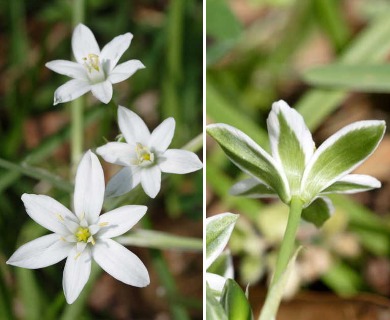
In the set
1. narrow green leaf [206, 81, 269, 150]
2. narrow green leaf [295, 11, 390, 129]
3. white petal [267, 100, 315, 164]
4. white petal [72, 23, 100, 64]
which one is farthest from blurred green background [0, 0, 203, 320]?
white petal [267, 100, 315, 164]

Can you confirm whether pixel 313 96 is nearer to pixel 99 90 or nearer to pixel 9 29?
pixel 9 29

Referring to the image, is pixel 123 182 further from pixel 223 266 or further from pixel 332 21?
pixel 332 21

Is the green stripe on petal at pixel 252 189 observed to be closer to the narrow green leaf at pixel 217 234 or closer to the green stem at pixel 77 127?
the narrow green leaf at pixel 217 234

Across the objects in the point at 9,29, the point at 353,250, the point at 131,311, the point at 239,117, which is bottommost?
the point at 131,311

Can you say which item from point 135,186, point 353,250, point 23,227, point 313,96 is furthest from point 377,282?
point 135,186

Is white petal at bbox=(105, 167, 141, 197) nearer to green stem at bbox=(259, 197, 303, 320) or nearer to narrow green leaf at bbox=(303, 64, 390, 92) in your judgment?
green stem at bbox=(259, 197, 303, 320)
